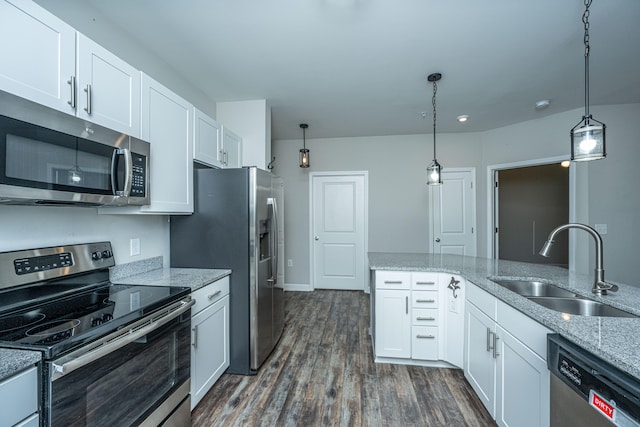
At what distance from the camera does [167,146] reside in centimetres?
188

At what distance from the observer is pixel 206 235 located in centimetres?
222

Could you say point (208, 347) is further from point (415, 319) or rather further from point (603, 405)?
point (603, 405)

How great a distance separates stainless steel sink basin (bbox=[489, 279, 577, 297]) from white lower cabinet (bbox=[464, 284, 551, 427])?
0.87 feet

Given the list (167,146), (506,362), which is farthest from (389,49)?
(506,362)

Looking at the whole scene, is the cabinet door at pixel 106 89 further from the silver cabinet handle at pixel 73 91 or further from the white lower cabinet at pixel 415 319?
the white lower cabinet at pixel 415 319

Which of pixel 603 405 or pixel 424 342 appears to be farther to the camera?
pixel 424 342

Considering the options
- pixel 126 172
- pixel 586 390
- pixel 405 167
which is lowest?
pixel 586 390

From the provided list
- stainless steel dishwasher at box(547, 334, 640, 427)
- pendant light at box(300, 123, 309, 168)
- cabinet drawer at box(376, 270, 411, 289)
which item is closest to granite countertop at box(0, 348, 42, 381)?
stainless steel dishwasher at box(547, 334, 640, 427)

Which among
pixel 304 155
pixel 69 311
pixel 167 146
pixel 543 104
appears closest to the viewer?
pixel 69 311

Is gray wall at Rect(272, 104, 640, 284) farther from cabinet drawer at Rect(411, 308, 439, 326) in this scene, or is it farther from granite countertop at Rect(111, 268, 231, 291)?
granite countertop at Rect(111, 268, 231, 291)

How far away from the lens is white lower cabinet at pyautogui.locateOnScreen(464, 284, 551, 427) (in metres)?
1.23

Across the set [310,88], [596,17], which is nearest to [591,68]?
[596,17]

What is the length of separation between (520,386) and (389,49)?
2.36 metres

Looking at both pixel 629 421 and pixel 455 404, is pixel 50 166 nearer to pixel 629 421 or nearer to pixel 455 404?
pixel 629 421
